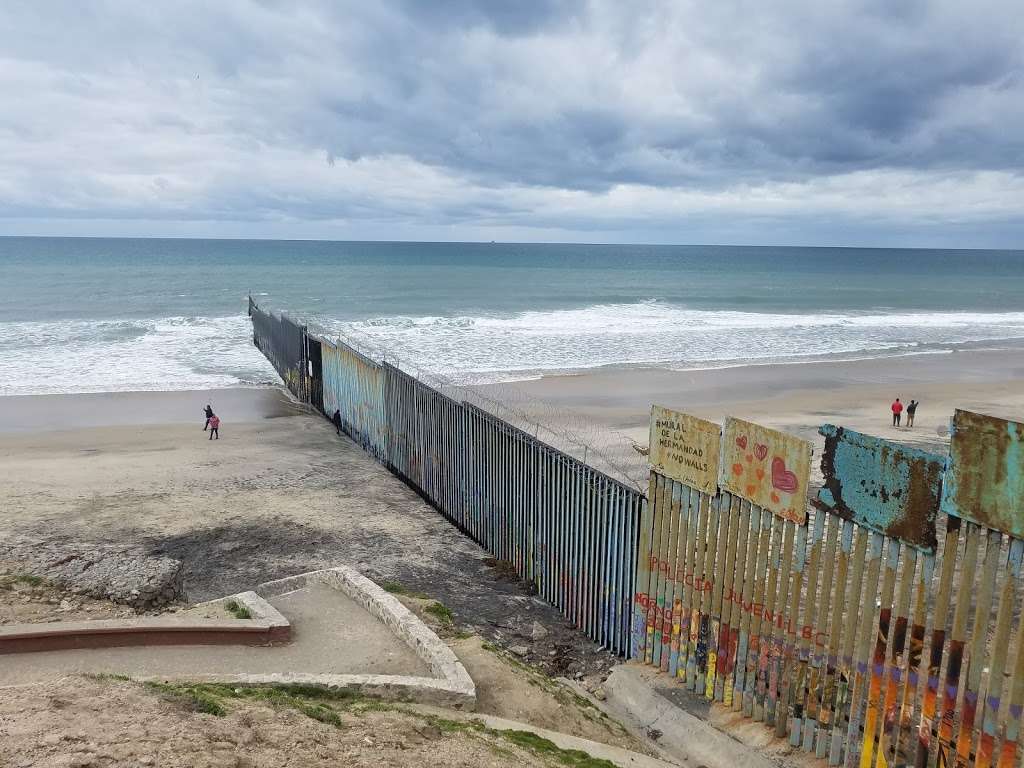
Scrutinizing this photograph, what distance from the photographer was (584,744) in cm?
674

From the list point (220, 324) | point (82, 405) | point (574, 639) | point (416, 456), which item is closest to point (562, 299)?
point (220, 324)

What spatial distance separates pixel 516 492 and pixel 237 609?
13.0 feet

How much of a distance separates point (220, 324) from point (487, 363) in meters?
22.7

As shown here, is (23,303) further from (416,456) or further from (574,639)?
(574,639)

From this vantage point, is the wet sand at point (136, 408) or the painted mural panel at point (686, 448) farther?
the wet sand at point (136, 408)

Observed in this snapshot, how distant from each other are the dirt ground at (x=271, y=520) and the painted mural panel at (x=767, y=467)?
304 centimetres

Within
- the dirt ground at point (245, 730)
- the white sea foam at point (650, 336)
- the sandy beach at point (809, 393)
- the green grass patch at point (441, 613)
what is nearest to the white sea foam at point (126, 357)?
the white sea foam at point (650, 336)

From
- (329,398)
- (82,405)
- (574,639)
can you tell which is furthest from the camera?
(82,405)

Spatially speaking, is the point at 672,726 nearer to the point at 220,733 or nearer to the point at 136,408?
the point at 220,733

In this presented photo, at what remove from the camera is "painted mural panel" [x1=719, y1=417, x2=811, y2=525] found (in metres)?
6.57

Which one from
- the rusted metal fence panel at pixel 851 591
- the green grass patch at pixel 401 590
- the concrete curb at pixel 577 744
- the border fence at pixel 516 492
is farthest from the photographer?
the green grass patch at pixel 401 590

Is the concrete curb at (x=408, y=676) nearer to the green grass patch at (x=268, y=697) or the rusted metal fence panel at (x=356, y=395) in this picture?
the green grass patch at (x=268, y=697)

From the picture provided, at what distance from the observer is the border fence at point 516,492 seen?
905cm

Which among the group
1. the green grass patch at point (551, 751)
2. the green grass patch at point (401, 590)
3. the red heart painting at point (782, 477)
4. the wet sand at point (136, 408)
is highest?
the red heart painting at point (782, 477)
